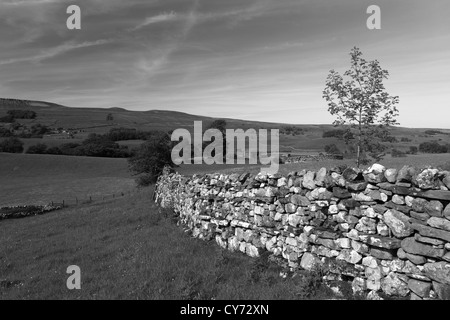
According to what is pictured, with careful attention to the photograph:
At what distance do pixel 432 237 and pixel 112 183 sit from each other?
53.8 metres

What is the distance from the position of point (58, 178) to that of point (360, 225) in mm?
67304

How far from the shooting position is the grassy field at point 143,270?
245 inches

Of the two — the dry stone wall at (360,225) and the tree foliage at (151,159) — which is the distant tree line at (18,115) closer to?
the tree foliage at (151,159)

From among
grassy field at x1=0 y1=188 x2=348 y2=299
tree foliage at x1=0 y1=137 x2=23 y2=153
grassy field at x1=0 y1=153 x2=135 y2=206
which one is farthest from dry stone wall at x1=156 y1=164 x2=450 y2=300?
tree foliage at x1=0 y1=137 x2=23 y2=153

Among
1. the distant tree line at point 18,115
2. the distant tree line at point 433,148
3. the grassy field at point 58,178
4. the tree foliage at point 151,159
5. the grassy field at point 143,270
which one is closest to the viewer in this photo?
the grassy field at point 143,270

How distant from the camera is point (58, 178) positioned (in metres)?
61.3

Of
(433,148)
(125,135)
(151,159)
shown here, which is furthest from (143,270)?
(125,135)

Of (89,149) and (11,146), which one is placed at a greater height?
(11,146)

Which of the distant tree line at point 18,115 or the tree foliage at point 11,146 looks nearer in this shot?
the tree foliage at point 11,146

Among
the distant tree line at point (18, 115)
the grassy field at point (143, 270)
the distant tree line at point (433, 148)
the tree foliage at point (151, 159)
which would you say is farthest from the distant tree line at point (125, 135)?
the grassy field at point (143, 270)

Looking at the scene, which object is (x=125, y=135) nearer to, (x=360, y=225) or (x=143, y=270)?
(x=143, y=270)

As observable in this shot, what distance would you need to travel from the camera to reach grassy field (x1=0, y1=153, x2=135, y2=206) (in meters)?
44.1

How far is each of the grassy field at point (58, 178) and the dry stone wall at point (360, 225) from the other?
37181 millimetres

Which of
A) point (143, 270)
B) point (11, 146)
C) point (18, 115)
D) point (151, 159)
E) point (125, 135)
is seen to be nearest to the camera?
point (143, 270)
